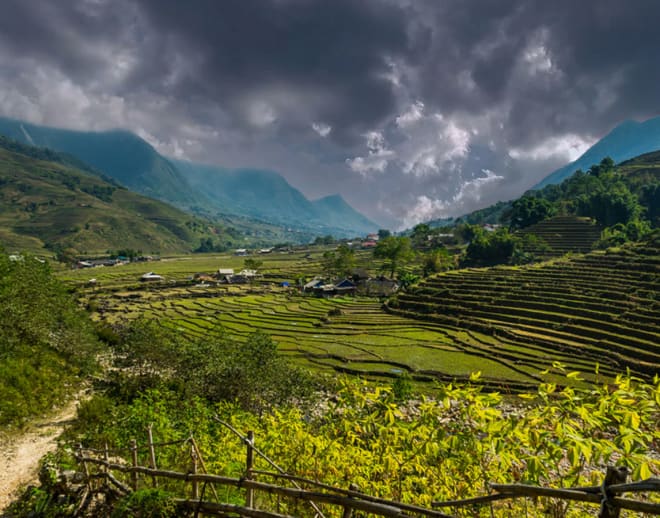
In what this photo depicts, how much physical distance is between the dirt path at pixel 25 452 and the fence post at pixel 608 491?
13.5 m

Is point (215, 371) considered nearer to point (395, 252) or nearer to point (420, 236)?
point (395, 252)

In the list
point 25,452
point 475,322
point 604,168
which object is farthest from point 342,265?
point 604,168

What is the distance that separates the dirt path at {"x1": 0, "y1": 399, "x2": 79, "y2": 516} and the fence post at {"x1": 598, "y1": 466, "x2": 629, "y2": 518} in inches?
533

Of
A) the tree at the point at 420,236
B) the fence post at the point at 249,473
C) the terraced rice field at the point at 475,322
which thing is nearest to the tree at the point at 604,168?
the tree at the point at 420,236

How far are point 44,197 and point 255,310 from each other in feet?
682

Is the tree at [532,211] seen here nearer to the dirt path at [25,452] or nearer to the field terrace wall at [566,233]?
the field terrace wall at [566,233]

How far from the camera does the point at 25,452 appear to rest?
520 inches

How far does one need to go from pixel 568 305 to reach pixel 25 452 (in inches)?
1887

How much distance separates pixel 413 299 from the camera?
173 feet

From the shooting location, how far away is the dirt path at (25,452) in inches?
433

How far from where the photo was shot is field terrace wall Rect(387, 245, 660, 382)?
32.4m

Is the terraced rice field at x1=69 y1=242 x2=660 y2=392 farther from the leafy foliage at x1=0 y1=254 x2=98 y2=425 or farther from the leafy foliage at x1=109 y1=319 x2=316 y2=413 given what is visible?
the leafy foliage at x1=0 y1=254 x2=98 y2=425

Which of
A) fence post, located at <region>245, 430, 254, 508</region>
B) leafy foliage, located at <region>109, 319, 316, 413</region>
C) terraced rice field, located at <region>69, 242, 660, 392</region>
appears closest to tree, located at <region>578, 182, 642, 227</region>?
terraced rice field, located at <region>69, 242, 660, 392</region>

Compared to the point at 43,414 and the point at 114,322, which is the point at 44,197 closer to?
the point at 114,322
